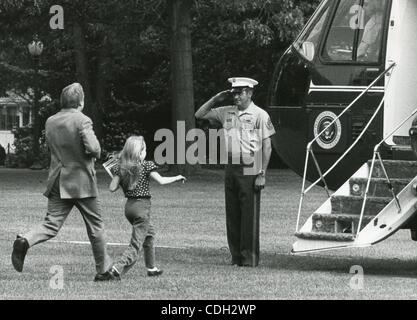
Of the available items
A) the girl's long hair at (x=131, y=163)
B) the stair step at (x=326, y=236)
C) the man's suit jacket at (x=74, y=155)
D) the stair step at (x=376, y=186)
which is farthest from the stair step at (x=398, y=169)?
the man's suit jacket at (x=74, y=155)

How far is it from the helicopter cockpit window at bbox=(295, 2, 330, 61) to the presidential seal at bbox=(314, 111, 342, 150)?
0.79 meters

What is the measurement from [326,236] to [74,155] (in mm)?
2700

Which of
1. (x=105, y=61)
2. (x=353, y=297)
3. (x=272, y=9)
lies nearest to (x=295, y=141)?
(x=353, y=297)

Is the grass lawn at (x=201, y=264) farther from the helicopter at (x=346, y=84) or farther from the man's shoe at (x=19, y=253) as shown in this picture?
the helicopter at (x=346, y=84)

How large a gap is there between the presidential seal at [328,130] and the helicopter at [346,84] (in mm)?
11

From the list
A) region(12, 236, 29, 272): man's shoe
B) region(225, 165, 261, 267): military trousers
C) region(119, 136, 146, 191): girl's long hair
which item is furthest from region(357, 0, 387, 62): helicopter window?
region(12, 236, 29, 272): man's shoe

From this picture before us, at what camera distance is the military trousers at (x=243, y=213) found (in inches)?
575

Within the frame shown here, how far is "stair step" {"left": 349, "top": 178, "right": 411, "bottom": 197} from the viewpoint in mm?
14227

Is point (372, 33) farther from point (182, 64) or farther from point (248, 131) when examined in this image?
point (182, 64)

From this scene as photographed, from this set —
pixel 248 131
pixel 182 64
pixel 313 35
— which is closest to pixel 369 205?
pixel 248 131

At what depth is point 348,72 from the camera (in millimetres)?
15562

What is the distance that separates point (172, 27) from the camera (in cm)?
3662

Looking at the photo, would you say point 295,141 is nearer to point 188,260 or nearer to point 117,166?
point 188,260
